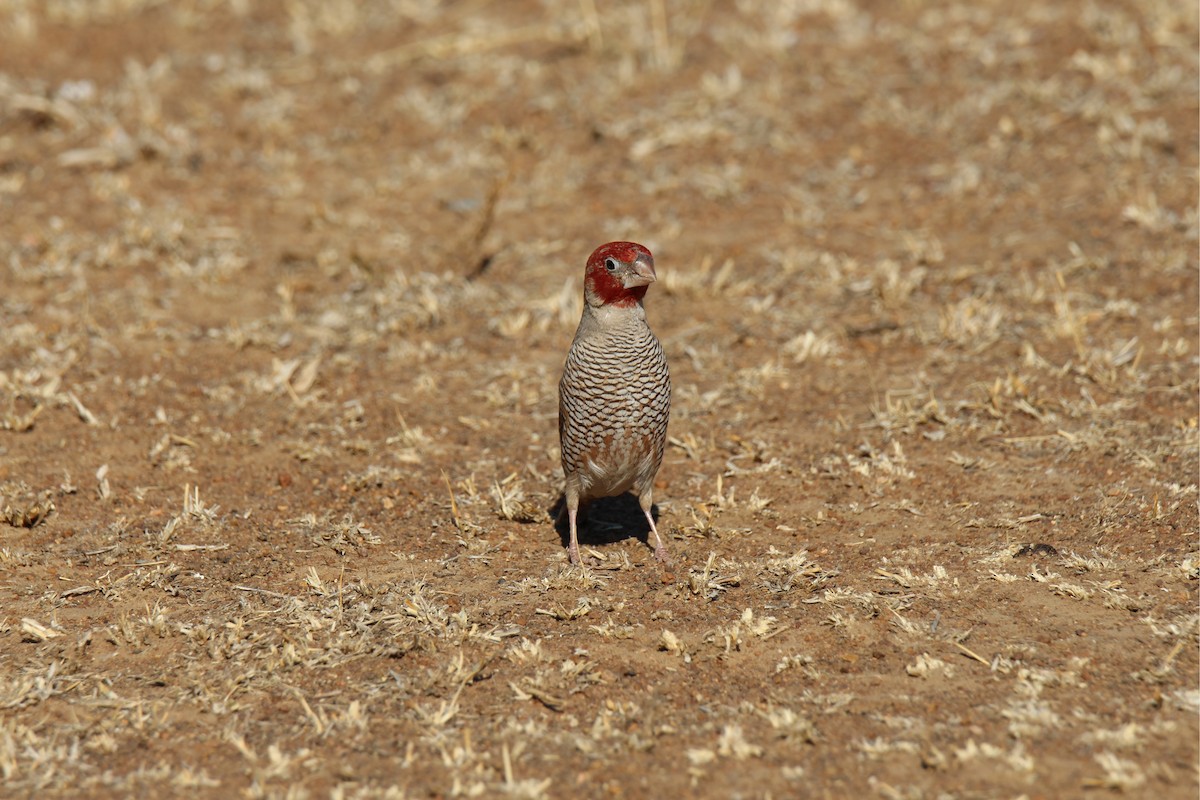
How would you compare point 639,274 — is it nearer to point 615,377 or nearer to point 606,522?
point 615,377

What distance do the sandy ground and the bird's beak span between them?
134 cm

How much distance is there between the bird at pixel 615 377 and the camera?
5.07 metres

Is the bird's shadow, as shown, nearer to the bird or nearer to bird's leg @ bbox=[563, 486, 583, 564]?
bird's leg @ bbox=[563, 486, 583, 564]

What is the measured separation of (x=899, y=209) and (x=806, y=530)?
4089mm

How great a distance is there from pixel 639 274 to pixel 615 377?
47 centimetres

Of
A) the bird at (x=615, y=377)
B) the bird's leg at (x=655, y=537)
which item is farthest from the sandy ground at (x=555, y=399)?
the bird at (x=615, y=377)

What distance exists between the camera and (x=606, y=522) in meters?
6.02

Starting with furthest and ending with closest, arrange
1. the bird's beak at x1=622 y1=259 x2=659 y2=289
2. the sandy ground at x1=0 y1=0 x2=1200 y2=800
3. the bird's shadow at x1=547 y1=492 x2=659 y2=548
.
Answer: the bird's shadow at x1=547 y1=492 x2=659 y2=548 → the bird's beak at x1=622 y1=259 x2=659 y2=289 → the sandy ground at x1=0 y1=0 x2=1200 y2=800

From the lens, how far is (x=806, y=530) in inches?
222

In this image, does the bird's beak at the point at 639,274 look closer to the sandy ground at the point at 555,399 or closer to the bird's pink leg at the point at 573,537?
the bird's pink leg at the point at 573,537

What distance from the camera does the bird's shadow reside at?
5.77m

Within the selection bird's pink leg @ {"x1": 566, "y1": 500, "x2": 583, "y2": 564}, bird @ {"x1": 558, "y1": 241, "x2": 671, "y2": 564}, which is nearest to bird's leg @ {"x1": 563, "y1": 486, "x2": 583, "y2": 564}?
bird's pink leg @ {"x1": 566, "y1": 500, "x2": 583, "y2": 564}

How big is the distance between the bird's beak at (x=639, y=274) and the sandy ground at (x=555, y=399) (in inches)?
52.7

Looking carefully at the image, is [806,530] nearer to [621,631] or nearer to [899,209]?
[621,631]
